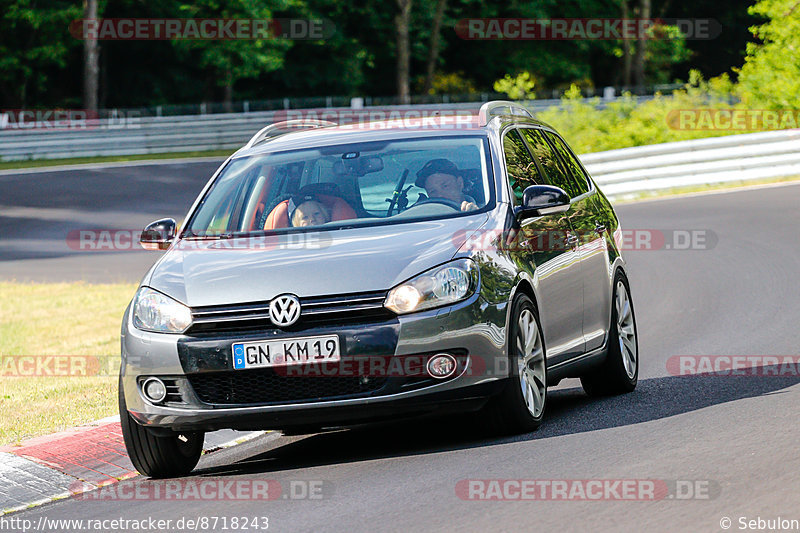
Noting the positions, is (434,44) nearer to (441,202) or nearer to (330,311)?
(441,202)

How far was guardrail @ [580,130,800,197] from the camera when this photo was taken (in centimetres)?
2584

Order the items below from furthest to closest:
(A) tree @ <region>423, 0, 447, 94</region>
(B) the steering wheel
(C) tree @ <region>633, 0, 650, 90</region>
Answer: (C) tree @ <region>633, 0, 650, 90</region> < (A) tree @ <region>423, 0, 447, 94</region> < (B) the steering wheel

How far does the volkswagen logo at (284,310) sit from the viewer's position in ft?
22.2

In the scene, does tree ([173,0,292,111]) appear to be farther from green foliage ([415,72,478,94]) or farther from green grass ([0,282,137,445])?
green grass ([0,282,137,445])

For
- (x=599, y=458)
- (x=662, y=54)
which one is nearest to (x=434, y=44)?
(x=662, y=54)

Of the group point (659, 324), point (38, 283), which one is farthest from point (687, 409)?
point (38, 283)

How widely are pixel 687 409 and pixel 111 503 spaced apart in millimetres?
3370

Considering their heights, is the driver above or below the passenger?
above

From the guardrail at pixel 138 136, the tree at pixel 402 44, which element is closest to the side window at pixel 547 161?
the guardrail at pixel 138 136

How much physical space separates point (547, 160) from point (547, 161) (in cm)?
2

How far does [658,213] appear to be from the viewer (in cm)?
2273

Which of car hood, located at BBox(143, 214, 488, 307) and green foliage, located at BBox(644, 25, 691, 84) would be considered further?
green foliage, located at BBox(644, 25, 691, 84)

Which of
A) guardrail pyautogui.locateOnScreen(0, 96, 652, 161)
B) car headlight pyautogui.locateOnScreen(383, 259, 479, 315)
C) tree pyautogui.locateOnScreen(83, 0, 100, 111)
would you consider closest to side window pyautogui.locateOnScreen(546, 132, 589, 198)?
car headlight pyautogui.locateOnScreen(383, 259, 479, 315)

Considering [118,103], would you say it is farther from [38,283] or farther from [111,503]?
[111,503]
